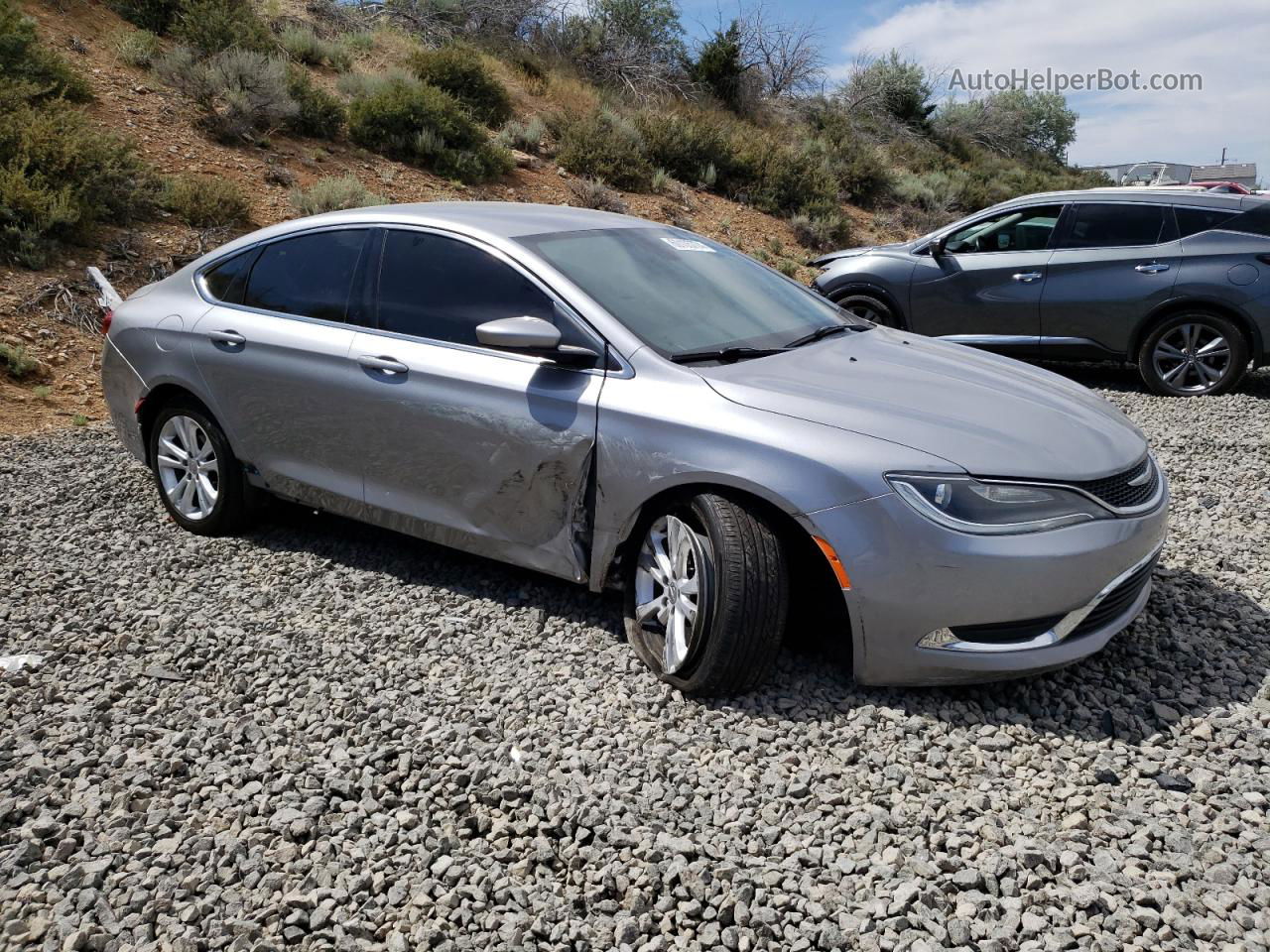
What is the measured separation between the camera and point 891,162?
86.4ft

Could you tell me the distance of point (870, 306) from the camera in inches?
388

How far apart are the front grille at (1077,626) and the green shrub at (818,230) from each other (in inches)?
592

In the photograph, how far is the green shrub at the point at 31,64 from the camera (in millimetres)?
11898

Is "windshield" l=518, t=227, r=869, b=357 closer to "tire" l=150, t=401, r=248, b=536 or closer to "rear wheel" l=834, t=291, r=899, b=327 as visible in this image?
"tire" l=150, t=401, r=248, b=536

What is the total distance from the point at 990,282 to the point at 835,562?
264 inches

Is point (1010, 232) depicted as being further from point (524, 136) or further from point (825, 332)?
point (524, 136)

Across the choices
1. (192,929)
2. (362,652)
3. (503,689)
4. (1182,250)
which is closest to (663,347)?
(503,689)

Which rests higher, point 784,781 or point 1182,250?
point 1182,250

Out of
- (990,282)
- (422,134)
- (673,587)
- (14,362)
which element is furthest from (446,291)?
(422,134)

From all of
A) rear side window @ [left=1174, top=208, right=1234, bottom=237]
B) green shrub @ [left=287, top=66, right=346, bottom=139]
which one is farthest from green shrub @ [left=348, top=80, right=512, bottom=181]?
rear side window @ [left=1174, top=208, right=1234, bottom=237]

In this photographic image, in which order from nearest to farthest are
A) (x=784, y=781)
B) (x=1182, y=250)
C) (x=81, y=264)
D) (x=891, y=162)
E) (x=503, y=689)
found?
(x=784, y=781)
(x=503, y=689)
(x=1182, y=250)
(x=81, y=264)
(x=891, y=162)

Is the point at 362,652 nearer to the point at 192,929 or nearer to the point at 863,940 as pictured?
the point at 192,929

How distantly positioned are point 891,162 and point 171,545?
24522mm

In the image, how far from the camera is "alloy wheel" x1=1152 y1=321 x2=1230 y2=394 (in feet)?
27.5
